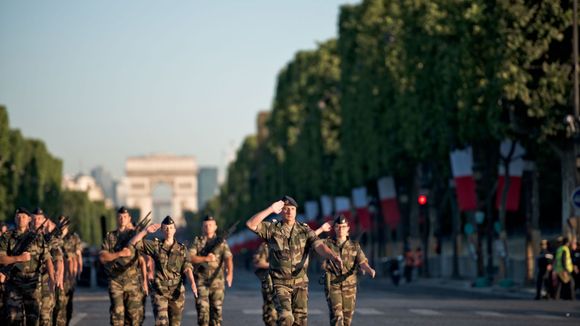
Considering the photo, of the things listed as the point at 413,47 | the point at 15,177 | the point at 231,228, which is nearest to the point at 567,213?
the point at 413,47

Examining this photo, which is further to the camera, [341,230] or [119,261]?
[119,261]

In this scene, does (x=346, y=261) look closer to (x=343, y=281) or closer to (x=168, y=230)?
(x=343, y=281)

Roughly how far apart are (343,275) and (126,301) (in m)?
3.07

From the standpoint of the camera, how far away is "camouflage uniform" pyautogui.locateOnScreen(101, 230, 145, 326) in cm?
2364

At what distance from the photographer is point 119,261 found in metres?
23.8

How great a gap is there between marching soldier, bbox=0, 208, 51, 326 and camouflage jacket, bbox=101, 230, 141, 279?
1069mm

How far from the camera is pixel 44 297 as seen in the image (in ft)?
82.1

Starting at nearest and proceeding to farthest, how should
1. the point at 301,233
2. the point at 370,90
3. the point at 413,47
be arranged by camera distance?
the point at 301,233
the point at 413,47
the point at 370,90

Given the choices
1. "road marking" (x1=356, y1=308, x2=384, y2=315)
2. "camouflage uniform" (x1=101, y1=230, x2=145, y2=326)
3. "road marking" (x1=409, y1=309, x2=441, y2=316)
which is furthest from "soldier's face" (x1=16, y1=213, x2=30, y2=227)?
"road marking" (x1=356, y1=308, x2=384, y2=315)

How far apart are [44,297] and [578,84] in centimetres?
2624

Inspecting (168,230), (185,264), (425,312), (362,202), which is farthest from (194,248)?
(362,202)

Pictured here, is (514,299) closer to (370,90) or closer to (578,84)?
(578,84)


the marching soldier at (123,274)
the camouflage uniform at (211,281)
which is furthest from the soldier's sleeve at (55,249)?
the camouflage uniform at (211,281)

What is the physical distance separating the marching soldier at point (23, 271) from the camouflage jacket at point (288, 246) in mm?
4007
